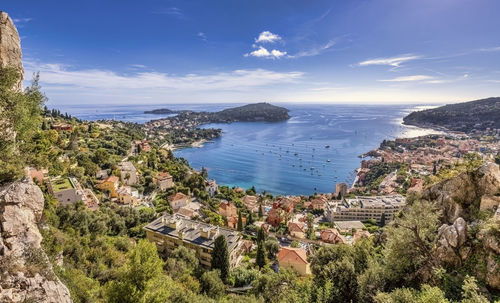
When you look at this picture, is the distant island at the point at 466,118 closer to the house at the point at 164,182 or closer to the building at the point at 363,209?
the building at the point at 363,209

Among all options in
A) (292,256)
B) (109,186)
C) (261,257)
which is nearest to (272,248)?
(261,257)

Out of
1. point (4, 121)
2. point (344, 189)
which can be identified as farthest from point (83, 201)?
point (344, 189)

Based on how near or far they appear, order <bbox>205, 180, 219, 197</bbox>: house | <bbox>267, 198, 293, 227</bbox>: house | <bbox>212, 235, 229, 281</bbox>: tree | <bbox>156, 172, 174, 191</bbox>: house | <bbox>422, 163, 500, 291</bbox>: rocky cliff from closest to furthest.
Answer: <bbox>422, 163, 500, 291</bbox>: rocky cliff, <bbox>212, 235, 229, 281</bbox>: tree, <bbox>267, 198, 293, 227</bbox>: house, <bbox>156, 172, 174, 191</bbox>: house, <bbox>205, 180, 219, 197</bbox>: house

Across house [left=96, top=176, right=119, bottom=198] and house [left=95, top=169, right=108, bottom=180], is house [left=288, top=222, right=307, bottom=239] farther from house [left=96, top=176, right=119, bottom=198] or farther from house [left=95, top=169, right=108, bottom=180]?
Result: house [left=95, top=169, right=108, bottom=180]

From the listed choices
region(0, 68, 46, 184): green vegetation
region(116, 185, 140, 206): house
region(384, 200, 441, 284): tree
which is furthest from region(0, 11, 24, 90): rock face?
region(116, 185, 140, 206): house

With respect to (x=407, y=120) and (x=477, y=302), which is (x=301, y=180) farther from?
(x=407, y=120)

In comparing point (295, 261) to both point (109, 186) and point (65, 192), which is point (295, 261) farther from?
point (109, 186)
